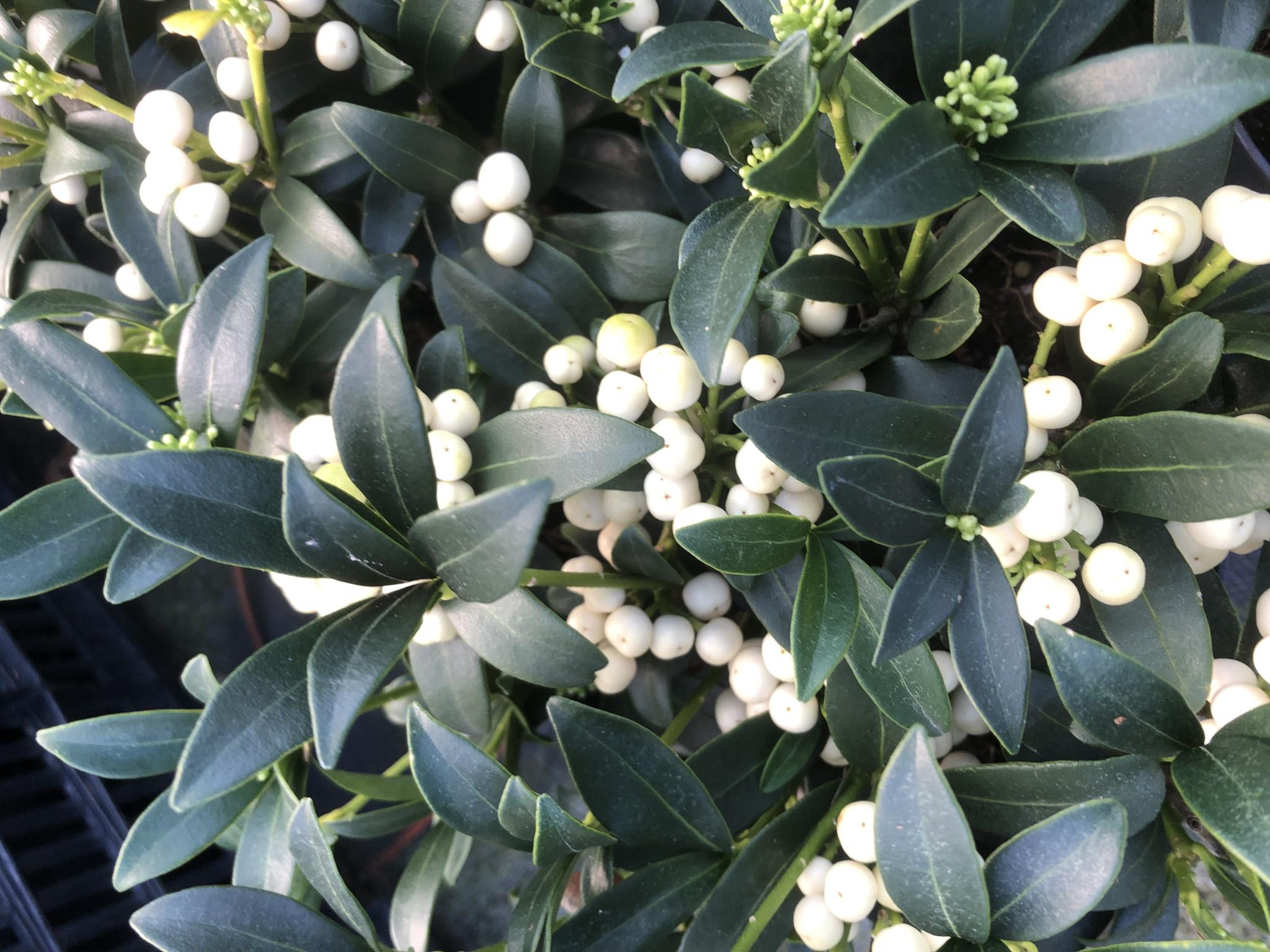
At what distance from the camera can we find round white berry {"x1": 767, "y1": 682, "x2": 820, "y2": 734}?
23.6 inches

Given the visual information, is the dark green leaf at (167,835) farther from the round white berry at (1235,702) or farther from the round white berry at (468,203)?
the round white berry at (1235,702)

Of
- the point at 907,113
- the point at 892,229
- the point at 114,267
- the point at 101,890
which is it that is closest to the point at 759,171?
the point at 907,113

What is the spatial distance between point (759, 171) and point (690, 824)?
15.5 inches

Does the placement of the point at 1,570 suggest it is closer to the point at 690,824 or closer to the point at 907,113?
the point at 690,824

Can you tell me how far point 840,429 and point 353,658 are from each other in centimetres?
28

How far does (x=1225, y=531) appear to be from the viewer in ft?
1.53

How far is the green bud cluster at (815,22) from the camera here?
424 millimetres

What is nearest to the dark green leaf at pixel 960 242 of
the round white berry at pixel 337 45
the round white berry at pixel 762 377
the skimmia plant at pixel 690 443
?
the skimmia plant at pixel 690 443

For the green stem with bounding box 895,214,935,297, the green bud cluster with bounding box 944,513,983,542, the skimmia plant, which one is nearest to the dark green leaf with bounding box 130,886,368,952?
the skimmia plant

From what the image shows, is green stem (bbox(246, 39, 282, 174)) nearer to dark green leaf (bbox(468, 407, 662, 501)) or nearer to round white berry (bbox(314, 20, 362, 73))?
round white berry (bbox(314, 20, 362, 73))

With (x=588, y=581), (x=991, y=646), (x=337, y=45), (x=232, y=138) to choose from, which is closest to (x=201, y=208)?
(x=232, y=138)

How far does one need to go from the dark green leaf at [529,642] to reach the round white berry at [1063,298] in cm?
33

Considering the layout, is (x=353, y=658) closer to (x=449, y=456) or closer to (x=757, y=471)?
(x=449, y=456)

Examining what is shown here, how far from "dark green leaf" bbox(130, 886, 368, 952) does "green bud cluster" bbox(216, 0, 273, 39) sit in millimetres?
535
